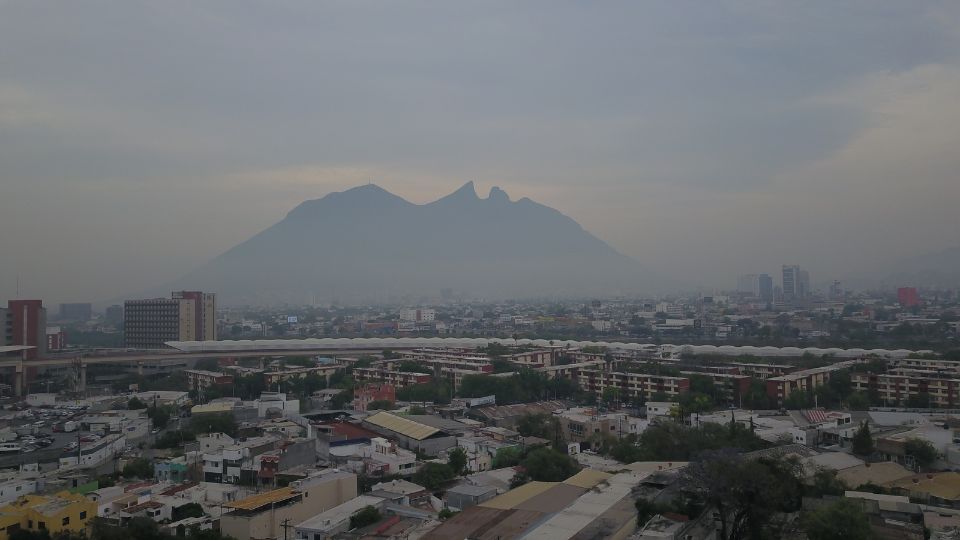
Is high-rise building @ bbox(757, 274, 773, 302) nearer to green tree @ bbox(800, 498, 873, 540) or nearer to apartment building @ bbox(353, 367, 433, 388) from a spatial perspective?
apartment building @ bbox(353, 367, 433, 388)

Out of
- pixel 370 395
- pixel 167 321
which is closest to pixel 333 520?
pixel 370 395

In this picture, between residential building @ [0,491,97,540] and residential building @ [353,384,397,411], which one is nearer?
residential building @ [0,491,97,540]

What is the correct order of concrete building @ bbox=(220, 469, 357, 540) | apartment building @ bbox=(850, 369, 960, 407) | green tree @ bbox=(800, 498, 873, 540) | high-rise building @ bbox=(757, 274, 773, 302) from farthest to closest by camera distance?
high-rise building @ bbox=(757, 274, 773, 302) < apartment building @ bbox=(850, 369, 960, 407) < concrete building @ bbox=(220, 469, 357, 540) < green tree @ bbox=(800, 498, 873, 540)

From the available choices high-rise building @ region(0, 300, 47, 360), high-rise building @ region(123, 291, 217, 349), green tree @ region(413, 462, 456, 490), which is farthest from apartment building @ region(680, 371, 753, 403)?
high-rise building @ region(123, 291, 217, 349)

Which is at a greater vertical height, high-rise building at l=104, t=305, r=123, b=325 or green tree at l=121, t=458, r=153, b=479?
high-rise building at l=104, t=305, r=123, b=325

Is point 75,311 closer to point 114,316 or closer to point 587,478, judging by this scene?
point 114,316

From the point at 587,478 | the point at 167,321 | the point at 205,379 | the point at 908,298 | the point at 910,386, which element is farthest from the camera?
the point at 908,298

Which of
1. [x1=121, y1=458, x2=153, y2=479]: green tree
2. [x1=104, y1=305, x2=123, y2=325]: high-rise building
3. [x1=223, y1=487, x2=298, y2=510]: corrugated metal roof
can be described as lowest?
[x1=121, y1=458, x2=153, y2=479]: green tree

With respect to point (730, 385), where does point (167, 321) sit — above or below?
above
